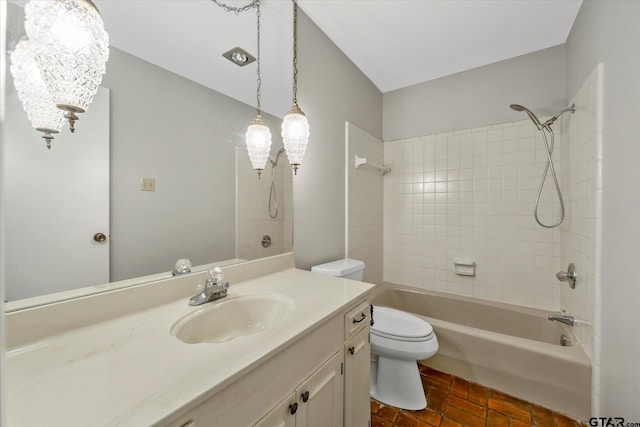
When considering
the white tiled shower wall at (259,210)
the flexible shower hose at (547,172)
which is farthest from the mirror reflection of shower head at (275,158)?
the flexible shower hose at (547,172)

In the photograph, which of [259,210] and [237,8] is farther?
[259,210]

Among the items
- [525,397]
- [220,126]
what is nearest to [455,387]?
[525,397]

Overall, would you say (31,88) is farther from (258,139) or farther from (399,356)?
(399,356)

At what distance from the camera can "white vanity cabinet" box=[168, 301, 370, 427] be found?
561 millimetres

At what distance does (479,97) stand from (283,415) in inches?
105

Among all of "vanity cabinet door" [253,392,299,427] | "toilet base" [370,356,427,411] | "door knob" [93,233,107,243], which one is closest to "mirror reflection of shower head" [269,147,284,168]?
"door knob" [93,233,107,243]

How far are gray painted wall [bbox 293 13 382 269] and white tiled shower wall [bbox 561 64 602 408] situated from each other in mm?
1438

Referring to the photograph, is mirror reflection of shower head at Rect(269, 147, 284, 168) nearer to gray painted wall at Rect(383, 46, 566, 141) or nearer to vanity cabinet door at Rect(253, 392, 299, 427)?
vanity cabinet door at Rect(253, 392, 299, 427)

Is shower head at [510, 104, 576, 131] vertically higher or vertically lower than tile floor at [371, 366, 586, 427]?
higher

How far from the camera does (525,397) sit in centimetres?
→ 149

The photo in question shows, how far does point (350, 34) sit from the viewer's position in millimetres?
1798

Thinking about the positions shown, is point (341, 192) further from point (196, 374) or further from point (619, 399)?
point (619, 399)

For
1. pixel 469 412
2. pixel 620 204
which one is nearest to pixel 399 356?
pixel 469 412

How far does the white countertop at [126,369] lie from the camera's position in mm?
437
